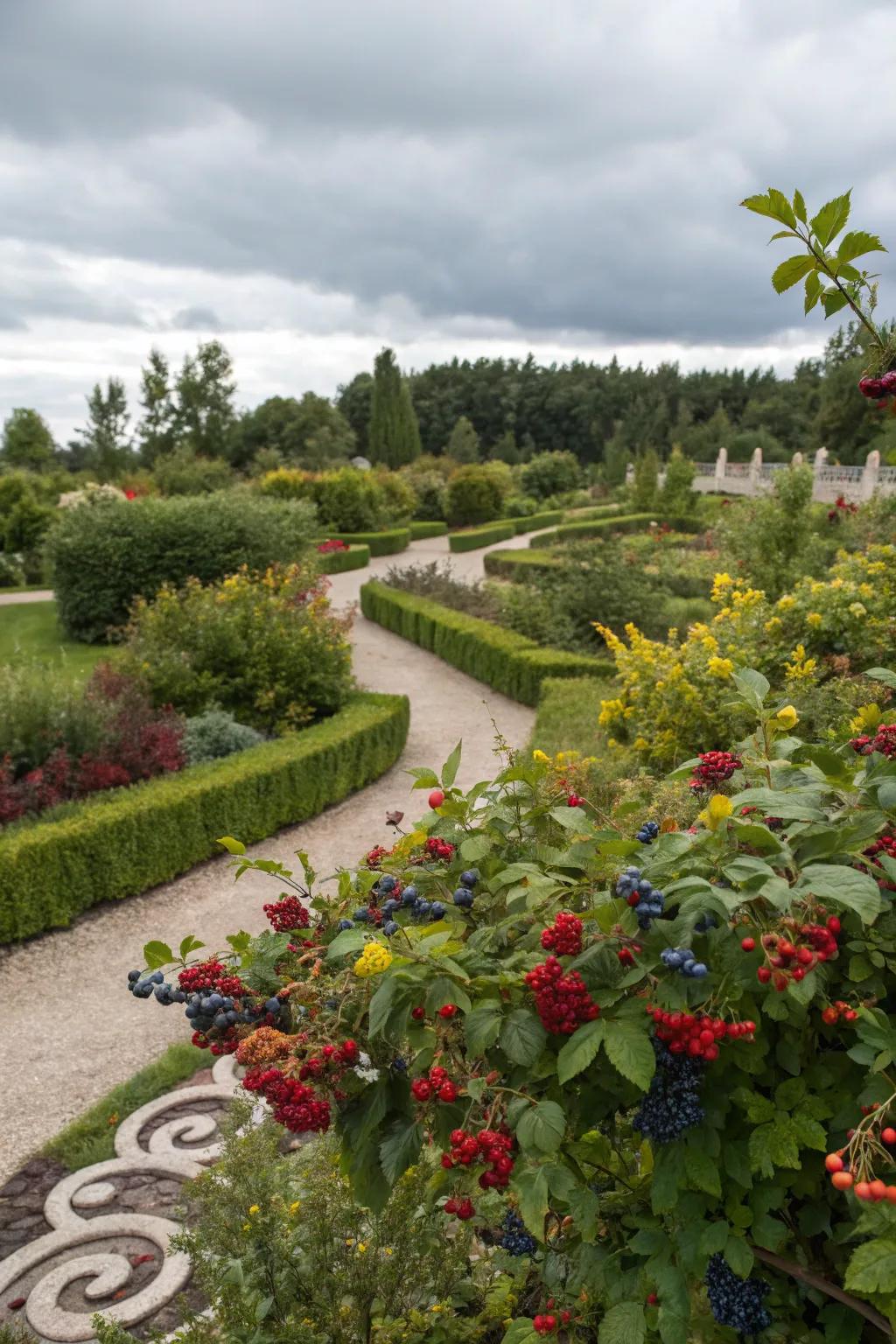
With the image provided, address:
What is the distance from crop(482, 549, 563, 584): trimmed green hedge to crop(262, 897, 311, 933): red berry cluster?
15114 millimetres

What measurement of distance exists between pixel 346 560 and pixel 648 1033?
21.1 metres

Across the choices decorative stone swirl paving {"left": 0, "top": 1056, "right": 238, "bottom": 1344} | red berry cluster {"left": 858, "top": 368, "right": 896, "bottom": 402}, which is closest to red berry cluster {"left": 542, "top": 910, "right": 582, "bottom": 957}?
red berry cluster {"left": 858, "top": 368, "right": 896, "bottom": 402}

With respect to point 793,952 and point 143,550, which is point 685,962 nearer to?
point 793,952

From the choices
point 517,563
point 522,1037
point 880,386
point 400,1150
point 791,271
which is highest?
point 791,271

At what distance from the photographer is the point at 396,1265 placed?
2389 mm

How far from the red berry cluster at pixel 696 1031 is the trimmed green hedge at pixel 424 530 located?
91.4 feet

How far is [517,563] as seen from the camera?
1862cm

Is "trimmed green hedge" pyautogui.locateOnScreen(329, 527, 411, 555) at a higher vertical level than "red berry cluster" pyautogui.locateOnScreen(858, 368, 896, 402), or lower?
lower

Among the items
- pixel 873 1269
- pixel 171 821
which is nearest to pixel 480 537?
pixel 171 821

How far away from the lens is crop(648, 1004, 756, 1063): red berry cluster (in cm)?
125

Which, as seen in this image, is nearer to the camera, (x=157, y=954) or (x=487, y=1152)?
(x=487, y=1152)

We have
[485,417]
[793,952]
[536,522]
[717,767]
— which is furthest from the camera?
[485,417]

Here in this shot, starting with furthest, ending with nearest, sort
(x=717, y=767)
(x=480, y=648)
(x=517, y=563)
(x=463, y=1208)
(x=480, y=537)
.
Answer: (x=480, y=537) < (x=517, y=563) < (x=480, y=648) < (x=717, y=767) < (x=463, y=1208)

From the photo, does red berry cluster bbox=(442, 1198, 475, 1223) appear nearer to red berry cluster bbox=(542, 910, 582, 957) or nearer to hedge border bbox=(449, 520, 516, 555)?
red berry cluster bbox=(542, 910, 582, 957)
